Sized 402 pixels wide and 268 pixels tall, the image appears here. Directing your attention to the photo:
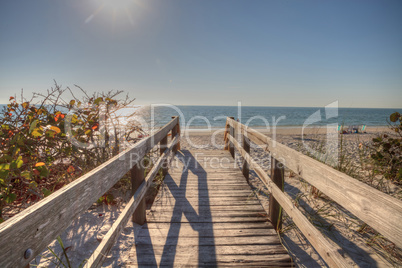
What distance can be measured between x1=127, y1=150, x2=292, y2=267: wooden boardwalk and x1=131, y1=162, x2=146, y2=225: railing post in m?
0.14

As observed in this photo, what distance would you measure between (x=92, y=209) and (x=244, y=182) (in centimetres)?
283

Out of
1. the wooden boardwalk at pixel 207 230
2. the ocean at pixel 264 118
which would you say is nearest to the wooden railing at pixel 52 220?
the wooden boardwalk at pixel 207 230

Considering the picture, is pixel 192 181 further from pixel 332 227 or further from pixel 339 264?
pixel 339 264

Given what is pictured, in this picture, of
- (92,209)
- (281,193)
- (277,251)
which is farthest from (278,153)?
(92,209)

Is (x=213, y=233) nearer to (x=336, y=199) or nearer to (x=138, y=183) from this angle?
(x=138, y=183)

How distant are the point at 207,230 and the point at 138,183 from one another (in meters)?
1.07

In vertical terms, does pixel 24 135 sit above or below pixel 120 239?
above

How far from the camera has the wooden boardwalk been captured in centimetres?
214

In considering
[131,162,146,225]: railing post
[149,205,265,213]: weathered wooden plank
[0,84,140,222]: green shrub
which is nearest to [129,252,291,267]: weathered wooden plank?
[131,162,146,225]: railing post

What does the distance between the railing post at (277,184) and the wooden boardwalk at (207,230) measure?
105 millimetres

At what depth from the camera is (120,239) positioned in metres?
2.51

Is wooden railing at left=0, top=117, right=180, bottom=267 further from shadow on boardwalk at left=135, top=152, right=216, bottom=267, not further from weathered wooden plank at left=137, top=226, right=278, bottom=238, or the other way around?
weathered wooden plank at left=137, top=226, right=278, bottom=238

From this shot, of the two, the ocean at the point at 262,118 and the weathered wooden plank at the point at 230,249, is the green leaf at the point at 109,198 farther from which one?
the ocean at the point at 262,118

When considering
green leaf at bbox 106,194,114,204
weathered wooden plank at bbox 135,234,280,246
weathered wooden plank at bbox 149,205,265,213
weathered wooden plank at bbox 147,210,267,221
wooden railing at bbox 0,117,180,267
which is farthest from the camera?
green leaf at bbox 106,194,114,204
